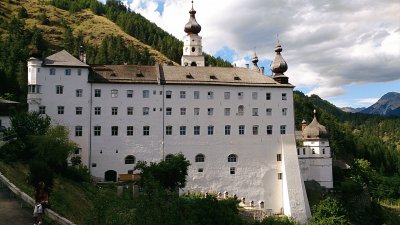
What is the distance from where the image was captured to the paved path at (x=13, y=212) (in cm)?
1667

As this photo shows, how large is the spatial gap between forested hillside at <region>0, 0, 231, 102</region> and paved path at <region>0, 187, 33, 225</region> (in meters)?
40.0

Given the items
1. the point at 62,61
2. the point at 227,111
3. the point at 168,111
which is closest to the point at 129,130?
→ the point at 168,111

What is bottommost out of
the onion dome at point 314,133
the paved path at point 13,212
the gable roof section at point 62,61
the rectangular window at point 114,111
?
the paved path at point 13,212

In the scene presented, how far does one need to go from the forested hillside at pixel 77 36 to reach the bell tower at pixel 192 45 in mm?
22968

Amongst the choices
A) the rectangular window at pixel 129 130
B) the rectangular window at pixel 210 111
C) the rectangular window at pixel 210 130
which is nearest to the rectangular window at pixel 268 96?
the rectangular window at pixel 210 111

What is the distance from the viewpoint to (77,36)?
115562mm

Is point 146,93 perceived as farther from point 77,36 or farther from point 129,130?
point 77,36

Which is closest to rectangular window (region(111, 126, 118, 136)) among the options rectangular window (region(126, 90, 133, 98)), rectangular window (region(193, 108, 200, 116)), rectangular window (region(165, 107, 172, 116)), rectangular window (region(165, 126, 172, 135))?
rectangular window (region(126, 90, 133, 98))

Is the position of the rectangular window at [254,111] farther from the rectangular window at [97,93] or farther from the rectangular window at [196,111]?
the rectangular window at [97,93]

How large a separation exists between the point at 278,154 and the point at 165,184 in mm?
16352

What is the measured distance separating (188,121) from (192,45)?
63.2ft

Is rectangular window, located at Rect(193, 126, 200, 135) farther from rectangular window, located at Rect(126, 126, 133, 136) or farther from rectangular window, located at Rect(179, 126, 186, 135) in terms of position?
rectangular window, located at Rect(126, 126, 133, 136)

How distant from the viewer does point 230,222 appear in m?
29.5

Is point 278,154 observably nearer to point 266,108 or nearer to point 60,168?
point 266,108
